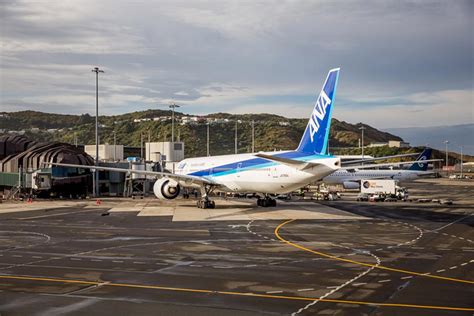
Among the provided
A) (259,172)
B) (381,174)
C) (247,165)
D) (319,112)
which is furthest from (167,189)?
(381,174)

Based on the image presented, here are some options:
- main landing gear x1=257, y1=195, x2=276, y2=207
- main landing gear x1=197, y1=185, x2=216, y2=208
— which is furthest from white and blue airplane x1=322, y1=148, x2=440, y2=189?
main landing gear x1=197, y1=185, x2=216, y2=208

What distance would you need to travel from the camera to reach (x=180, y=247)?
2855 cm

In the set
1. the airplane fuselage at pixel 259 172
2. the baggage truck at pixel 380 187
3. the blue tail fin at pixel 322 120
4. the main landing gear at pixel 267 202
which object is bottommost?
the main landing gear at pixel 267 202

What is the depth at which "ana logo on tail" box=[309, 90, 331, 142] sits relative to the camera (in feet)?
136

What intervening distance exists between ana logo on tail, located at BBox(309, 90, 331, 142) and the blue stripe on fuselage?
6.30 ft

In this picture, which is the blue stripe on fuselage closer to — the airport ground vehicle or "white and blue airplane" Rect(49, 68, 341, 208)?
"white and blue airplane" Rect(49, 68, 341, 208)

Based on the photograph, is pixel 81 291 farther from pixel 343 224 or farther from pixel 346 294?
pixel 343 224

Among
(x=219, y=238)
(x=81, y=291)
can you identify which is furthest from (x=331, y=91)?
(x=81, y=291)

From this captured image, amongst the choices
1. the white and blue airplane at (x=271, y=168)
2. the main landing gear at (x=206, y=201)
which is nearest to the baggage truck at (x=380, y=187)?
the white and blue airplane at (x=271, y=168)

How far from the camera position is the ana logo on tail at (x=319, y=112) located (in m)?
41.3

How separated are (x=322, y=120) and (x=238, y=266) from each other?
2177 centimetres

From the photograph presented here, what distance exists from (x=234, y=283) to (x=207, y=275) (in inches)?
75.1

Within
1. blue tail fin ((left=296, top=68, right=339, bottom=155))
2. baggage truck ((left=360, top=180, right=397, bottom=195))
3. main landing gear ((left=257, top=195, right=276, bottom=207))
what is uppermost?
blue tail fin ((left=296, top=68, right=339, bottom=155))

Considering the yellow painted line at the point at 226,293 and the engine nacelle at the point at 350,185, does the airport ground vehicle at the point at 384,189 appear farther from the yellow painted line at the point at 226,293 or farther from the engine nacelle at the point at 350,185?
the yellow painted line at the point at 226,293
